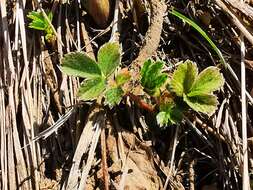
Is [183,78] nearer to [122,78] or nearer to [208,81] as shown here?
[208,81]

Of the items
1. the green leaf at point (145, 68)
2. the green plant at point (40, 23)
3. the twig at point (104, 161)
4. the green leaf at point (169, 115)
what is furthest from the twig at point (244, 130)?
the green plant at point (40, 23)

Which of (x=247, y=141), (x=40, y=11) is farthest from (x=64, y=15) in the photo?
(x=247, y=141)

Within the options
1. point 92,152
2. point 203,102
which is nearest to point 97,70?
point 92,152

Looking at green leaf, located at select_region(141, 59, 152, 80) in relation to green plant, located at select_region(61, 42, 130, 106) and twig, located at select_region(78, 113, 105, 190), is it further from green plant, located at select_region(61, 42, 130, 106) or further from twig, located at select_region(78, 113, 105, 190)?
twig, located at select_region(78, 113, 105, 190)

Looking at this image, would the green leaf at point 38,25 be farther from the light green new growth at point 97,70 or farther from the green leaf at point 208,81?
the green leaf at point 208,81

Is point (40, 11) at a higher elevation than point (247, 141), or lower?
higher

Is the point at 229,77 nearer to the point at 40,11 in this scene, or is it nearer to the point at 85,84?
the point at 85,84
